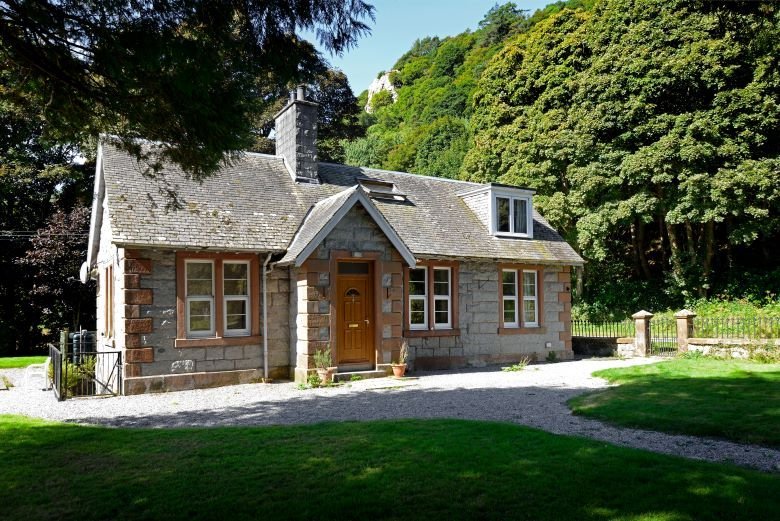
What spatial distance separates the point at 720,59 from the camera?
988 inches

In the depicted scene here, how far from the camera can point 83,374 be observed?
13.7 metres

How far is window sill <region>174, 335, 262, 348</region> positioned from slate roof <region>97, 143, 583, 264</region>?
2.19 m

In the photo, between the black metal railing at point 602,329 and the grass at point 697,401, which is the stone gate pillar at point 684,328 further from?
the grass at point 697,401

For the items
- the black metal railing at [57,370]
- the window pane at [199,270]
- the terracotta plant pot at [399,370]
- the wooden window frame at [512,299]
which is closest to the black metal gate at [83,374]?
the black metal railing at [57,370]

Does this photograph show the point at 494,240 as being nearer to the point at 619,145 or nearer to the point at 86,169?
the point at 619,145

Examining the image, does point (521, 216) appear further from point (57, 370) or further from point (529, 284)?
point (57, 370)

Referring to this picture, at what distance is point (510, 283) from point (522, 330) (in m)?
1.57

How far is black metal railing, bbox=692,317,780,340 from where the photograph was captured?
17.8m

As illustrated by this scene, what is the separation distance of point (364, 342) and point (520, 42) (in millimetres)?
26055

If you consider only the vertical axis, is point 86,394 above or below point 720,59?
below

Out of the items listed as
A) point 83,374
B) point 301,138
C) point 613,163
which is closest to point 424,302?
point 301,138

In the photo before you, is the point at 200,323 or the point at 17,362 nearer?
the point at 200,323

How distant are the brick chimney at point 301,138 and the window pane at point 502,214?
6.31 m

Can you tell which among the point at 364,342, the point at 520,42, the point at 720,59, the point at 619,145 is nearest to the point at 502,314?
the point at 364,342
